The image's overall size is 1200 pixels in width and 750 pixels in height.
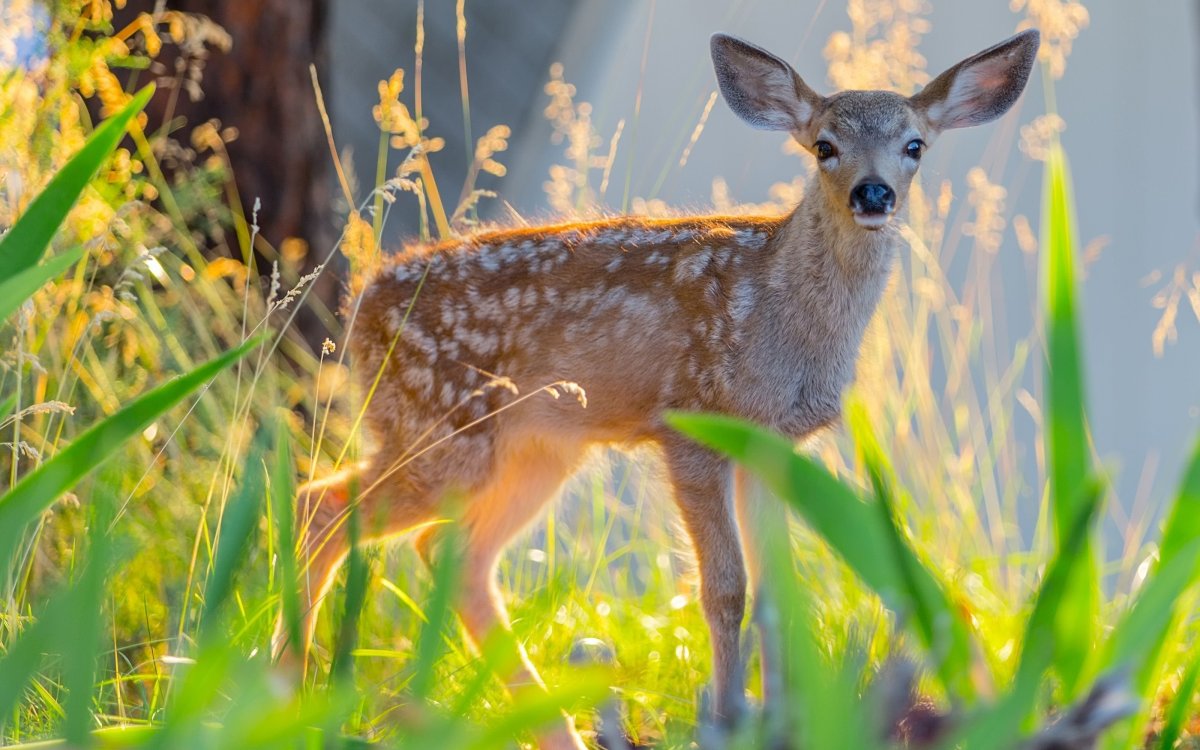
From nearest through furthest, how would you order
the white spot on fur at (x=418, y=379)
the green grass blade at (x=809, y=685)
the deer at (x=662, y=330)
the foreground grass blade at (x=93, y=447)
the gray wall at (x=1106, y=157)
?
the green grass blade at (x=809, y=685)
the foreground grass blade at (x=93, y=447)
the deer at (x=662, y=330)
the white spot on fur at (x=418, y=379)
the gray wall at (x=1106, y=157)

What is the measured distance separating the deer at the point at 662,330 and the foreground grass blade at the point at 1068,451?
60.9 inches

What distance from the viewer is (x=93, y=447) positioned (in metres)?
1.76

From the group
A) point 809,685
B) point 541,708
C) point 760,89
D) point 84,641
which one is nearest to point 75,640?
point 84,641

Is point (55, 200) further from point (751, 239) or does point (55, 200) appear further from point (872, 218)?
point (751, 239)

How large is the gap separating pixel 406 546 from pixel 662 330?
3.73 feet

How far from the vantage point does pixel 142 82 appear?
5.03 m

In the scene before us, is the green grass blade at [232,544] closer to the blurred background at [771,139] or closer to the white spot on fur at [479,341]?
the white spot on fur at [479,341]

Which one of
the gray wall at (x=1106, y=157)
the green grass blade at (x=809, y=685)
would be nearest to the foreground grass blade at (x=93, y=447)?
the green grass blade at (x=809, y=685)

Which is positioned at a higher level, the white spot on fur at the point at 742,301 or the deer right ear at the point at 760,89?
the deer right ear at the point at 760,89

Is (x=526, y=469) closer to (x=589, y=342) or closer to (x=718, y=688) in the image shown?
(x=589, y=342)

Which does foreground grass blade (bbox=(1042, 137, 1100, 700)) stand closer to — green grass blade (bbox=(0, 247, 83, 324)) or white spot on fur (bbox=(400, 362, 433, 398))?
green grass blade (bbox=(0, 247, 83, 324))

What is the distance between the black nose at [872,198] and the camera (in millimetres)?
3242

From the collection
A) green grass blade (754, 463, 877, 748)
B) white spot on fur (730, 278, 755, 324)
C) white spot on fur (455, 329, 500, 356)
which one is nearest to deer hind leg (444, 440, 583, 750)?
white spot on fur (455, 329, 500, 356)

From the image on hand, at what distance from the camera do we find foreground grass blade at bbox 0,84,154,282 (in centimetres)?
192
